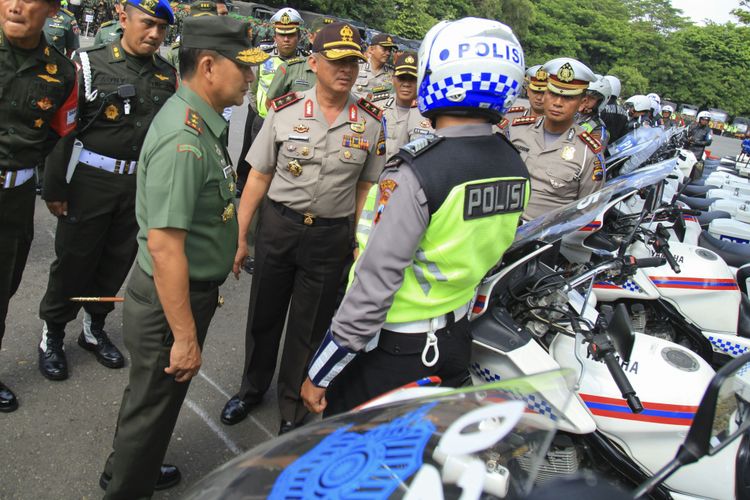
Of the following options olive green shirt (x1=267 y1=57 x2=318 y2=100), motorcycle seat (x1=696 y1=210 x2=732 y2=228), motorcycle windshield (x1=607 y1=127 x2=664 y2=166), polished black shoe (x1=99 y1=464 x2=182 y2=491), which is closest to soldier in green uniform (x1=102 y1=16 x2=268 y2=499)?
polished black shoe (x1=99 y1=464 x2=182 y2=491)

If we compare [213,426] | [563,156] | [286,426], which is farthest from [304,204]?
[563,156]

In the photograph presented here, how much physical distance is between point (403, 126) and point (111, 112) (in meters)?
2.21

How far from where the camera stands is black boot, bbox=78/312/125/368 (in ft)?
10.7

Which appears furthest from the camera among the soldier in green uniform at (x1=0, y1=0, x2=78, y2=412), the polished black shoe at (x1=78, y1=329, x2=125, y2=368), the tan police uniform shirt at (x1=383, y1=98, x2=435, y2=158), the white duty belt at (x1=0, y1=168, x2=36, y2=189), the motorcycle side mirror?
the tan police uniform shirt at (x1=383, y1=98, x2=435, y2=158)

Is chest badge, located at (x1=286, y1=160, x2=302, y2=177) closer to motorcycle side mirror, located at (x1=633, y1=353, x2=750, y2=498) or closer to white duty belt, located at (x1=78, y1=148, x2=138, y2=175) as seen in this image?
white duty belt, located at (x1=78, y1=148, x2=138, y2=175)

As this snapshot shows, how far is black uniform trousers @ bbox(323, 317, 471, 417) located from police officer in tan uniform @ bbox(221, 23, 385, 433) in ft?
3.35

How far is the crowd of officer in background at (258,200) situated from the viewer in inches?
68.3

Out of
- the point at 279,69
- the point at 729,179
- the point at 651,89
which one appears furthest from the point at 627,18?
the point at 279,69

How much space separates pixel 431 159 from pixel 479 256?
355 millimetres

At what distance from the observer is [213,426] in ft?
9.72

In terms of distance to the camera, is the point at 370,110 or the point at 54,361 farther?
the point at 54,361

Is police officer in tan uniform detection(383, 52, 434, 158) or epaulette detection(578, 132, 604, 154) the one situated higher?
epaulette detection(578, 132, 604, 154)

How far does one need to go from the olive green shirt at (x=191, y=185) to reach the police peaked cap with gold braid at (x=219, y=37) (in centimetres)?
17

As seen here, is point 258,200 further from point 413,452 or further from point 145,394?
point 413,452
